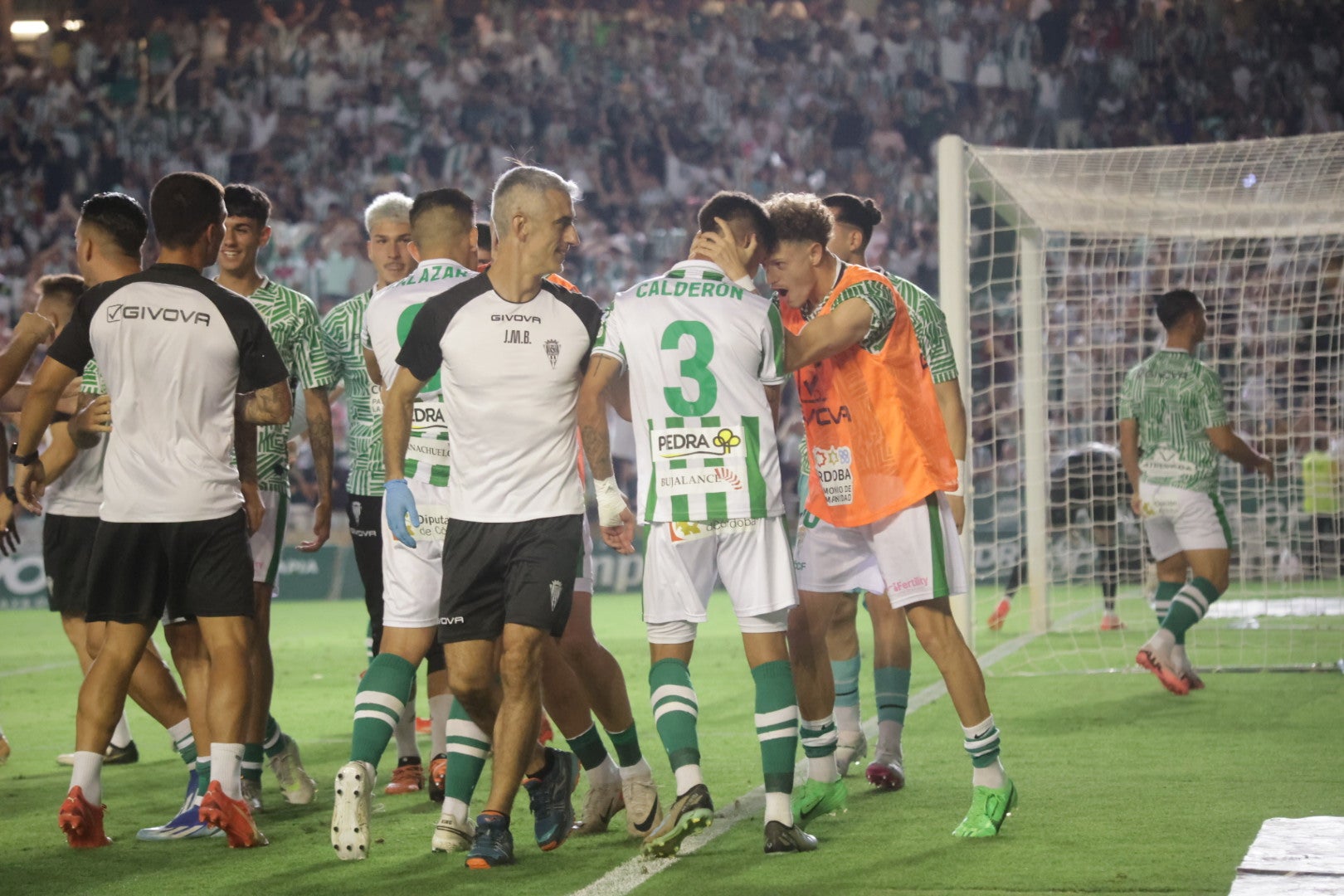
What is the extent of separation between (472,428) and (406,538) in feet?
1.37

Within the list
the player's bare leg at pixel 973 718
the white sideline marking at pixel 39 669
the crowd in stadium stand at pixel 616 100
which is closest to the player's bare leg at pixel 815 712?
the player's bare leg at pixel 973 718

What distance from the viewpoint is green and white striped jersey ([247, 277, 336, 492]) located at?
6160mm

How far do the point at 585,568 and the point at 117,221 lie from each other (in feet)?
6.49

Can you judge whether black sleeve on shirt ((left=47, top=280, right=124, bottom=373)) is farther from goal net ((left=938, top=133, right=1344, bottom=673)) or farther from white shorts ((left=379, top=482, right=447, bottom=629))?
goal net ((left=938, top=133, right=1344, bottom=673))

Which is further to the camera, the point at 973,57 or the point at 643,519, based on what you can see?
the point at 973,57

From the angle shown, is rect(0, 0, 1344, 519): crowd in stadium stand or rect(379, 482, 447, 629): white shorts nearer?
rect(379, 482, 447, 629): white shorts

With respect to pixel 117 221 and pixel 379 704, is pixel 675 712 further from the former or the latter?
pixel 117 221

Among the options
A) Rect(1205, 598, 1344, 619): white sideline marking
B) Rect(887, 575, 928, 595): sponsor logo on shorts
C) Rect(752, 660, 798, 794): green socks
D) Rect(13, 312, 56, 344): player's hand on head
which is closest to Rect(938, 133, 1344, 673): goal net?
Rect(1205, 598, 1344, 619): white sideline marking

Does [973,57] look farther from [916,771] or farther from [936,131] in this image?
[916,771]

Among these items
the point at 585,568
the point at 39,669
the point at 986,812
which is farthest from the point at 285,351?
the point at 39,669

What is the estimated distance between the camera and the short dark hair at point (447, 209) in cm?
545

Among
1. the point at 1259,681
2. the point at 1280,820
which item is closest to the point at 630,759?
the point at 1280,820

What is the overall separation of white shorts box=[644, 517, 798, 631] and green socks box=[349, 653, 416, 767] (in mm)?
851

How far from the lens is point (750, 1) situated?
22.7 metres
